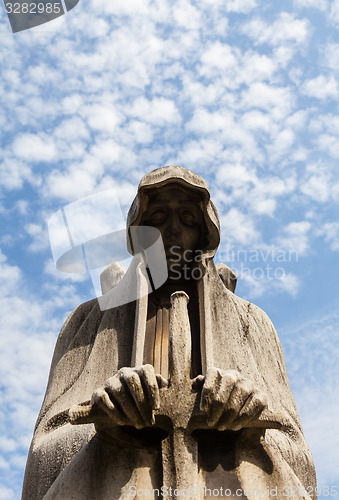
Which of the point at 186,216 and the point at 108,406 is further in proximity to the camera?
the point at 186,216

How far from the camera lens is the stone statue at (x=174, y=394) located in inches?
138

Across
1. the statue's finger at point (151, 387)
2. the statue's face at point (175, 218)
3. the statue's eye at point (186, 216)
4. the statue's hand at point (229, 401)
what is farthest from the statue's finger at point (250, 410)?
the statue's eye at point (186, 216)

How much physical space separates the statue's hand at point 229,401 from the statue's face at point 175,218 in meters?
2.12

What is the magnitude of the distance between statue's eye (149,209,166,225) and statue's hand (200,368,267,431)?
231 cm

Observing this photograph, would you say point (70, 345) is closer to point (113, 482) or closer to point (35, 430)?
point (35, 430)

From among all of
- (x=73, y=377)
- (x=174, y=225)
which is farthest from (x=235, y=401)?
(x=174, y=225)

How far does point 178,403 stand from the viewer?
3.60 meters

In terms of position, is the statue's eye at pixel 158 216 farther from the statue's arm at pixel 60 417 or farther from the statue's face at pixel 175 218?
the statue's arm at pixel 60 417

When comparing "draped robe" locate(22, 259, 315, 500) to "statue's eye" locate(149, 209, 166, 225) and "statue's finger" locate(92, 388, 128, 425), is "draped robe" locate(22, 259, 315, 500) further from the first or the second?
"statue's eye" locate(149, 209, 166, 225)

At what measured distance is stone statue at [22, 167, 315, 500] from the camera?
351 centimetres

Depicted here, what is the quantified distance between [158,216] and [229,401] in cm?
249

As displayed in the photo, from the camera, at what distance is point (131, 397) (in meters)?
3.46

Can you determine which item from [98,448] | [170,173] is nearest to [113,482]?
[98,448]

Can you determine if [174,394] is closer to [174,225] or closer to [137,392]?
[137,392]
